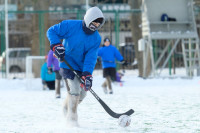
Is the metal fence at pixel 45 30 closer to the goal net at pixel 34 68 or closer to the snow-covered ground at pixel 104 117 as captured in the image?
the goal net at pixel 34 68

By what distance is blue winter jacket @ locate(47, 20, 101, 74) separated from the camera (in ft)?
20.9

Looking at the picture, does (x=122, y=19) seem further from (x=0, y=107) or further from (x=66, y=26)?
(x=66, y=26)

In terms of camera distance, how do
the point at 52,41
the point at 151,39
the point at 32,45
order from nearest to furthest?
the point at 52,41, the point at 151,39, the point at 32,45

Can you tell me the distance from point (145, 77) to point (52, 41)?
411 inches

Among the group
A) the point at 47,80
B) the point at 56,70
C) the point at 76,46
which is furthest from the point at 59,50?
the point at 47,80

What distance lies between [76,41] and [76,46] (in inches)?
2.6

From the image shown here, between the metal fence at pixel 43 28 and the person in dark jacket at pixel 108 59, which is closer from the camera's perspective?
the person in dark jacket at pixel 108 59

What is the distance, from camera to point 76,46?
6395mm

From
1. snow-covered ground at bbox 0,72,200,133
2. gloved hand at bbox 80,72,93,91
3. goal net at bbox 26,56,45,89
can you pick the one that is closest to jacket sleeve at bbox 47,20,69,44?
gloved hand at bbox 80,72,93,91

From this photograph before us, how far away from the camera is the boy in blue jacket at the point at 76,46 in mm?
6301

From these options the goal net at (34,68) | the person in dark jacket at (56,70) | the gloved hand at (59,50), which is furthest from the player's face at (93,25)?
the goal net at (34,68)

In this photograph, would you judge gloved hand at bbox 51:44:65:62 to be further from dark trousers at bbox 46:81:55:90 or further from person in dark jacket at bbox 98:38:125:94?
dark trousers at bbox 46:81:55:90

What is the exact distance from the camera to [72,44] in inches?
252

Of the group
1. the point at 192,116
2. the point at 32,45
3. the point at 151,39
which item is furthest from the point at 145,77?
the point at 192,116
